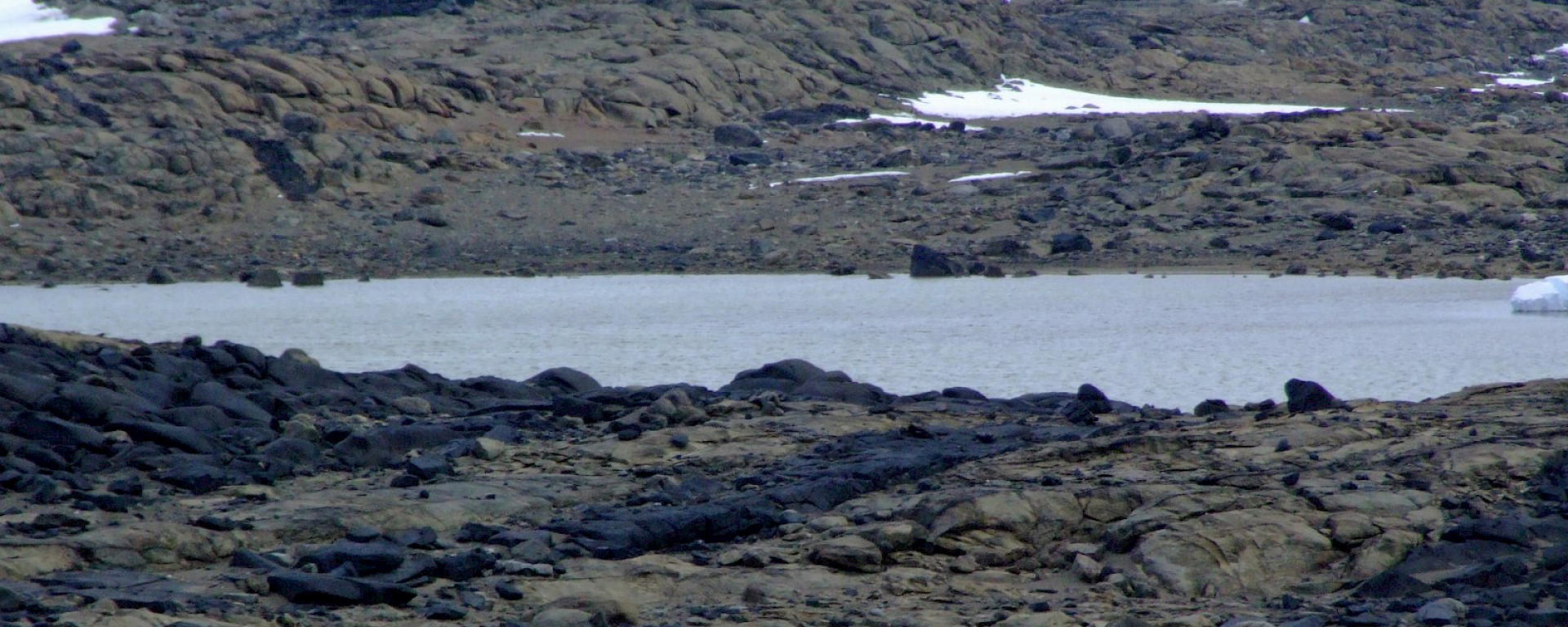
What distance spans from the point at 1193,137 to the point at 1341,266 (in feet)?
21.1

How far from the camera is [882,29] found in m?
36.3

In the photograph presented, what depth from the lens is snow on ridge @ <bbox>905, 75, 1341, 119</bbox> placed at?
3319cm

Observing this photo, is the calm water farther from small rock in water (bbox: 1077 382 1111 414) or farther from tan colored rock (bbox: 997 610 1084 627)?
tan colored rock (bbox: 997 610 1084 627)

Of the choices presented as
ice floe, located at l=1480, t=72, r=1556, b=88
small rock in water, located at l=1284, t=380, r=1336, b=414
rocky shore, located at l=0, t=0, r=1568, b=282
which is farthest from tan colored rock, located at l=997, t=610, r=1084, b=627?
ice floe, located at l=1480, t=72, r=1556, b=88

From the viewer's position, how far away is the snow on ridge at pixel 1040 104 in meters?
33.2

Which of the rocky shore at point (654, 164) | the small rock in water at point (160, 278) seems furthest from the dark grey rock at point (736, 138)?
the small rock in water at point (160, 278)

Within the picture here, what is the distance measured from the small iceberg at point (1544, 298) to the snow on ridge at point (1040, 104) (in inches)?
728

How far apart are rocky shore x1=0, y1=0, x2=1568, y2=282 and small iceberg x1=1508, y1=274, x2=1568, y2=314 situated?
347 centimetres

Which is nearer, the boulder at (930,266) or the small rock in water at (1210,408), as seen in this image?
the small rock in water at (1210,408)

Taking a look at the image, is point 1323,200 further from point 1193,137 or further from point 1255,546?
point 1255,546

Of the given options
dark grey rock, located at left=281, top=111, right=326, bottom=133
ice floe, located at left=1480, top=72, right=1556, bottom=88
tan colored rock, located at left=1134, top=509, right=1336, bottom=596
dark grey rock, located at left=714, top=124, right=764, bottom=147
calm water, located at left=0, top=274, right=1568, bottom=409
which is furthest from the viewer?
ice floe, located at left=1480, top=72, right=1556, bottom=88

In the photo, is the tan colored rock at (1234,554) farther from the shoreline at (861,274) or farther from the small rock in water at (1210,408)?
the shoreline at (861,274)

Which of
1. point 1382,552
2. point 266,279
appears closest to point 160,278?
point 266,279

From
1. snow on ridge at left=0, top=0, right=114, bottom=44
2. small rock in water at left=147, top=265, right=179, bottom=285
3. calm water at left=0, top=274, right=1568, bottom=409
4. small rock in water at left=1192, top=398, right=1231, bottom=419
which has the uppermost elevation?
snow on ridge at left=0, top=0, right=114, bottom=44
